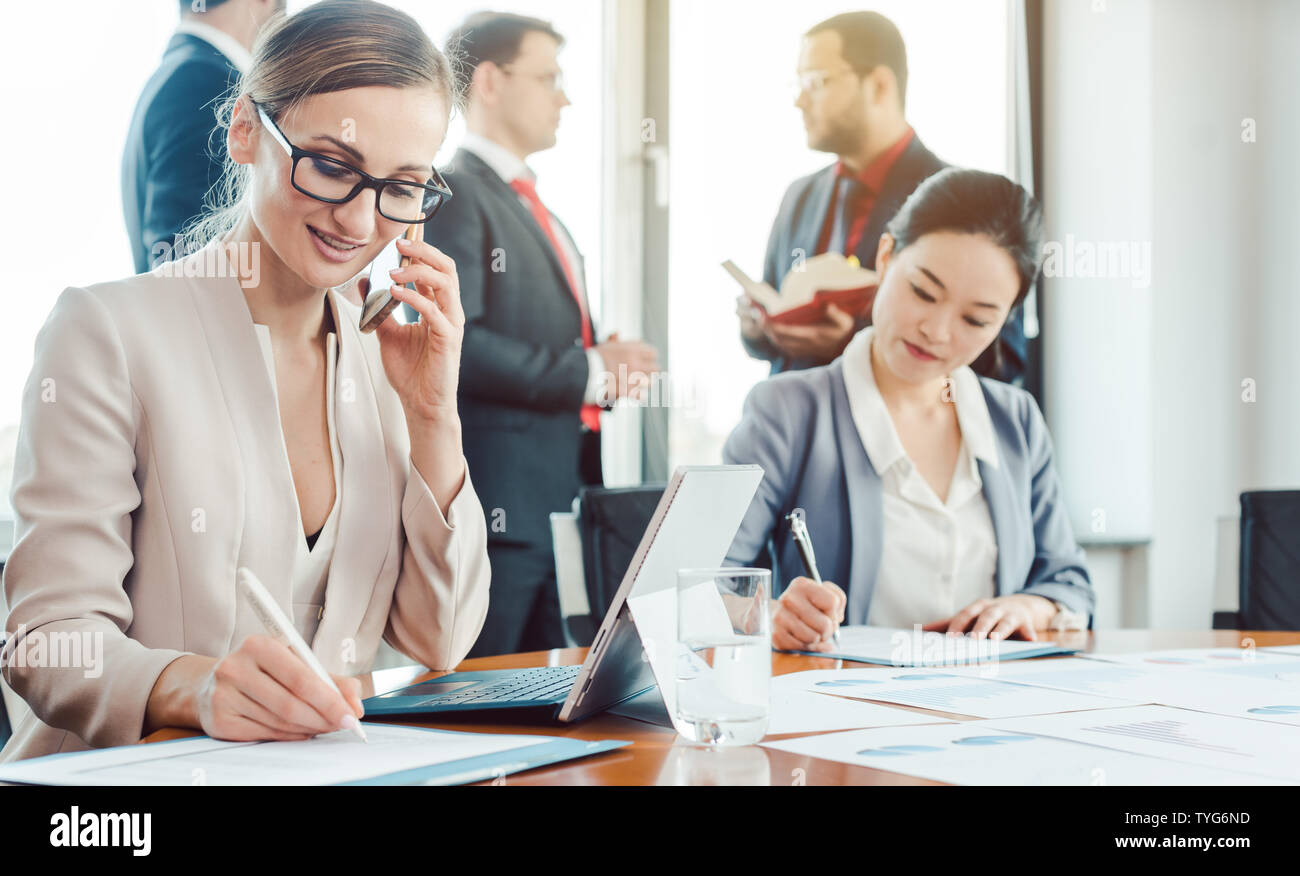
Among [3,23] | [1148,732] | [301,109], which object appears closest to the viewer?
[1148,732]

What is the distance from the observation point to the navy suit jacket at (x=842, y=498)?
1930 mm

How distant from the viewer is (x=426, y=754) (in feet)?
2.41

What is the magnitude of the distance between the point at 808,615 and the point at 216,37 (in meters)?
1.90

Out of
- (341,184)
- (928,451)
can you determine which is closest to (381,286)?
(341,184)

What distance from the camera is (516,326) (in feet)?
9.74

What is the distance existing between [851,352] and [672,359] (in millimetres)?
Answer: 1300

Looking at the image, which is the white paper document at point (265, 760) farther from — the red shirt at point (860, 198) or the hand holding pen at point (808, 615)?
the red shirt at point (860, 198)

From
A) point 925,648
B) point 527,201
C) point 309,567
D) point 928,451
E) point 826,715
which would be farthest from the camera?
point 527,201

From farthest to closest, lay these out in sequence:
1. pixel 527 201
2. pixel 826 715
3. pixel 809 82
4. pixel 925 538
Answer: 1. pixel 809 82
2. pixel 527 201
3. pixel 925 538
4. pixel 826 715

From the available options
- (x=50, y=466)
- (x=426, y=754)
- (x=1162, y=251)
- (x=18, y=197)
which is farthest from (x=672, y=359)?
(x=426, y=754)

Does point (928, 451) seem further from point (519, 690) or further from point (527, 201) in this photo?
point (527, 201)

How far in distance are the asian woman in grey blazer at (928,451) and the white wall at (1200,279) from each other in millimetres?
1475

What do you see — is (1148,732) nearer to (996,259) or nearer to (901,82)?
(996,259)

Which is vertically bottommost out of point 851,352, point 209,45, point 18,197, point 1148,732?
point 1148,732
